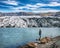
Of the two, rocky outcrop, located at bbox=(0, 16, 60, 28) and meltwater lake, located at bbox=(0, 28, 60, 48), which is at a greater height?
rocky outcrop, located at bbox=(0, 16, 60, 28)

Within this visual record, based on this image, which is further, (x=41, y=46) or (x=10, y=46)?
(x=10, y=46)

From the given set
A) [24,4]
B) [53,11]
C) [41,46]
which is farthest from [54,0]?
[41,46]

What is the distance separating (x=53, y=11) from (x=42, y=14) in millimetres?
399

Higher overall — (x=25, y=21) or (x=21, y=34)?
(x=25, y=21)

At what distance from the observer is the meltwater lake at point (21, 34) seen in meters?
9.71

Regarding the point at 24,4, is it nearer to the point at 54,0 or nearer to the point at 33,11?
the point at 33,11

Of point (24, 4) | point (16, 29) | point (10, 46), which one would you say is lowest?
point (10, 46)

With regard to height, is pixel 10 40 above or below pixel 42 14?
below

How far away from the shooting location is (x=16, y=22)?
9.84m

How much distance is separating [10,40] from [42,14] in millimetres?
1438

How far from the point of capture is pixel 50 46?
9508 millimetres

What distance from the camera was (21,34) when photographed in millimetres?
9852

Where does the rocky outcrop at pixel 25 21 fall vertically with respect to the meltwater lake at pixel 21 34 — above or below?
above

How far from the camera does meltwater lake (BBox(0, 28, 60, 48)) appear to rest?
31.9 feet
